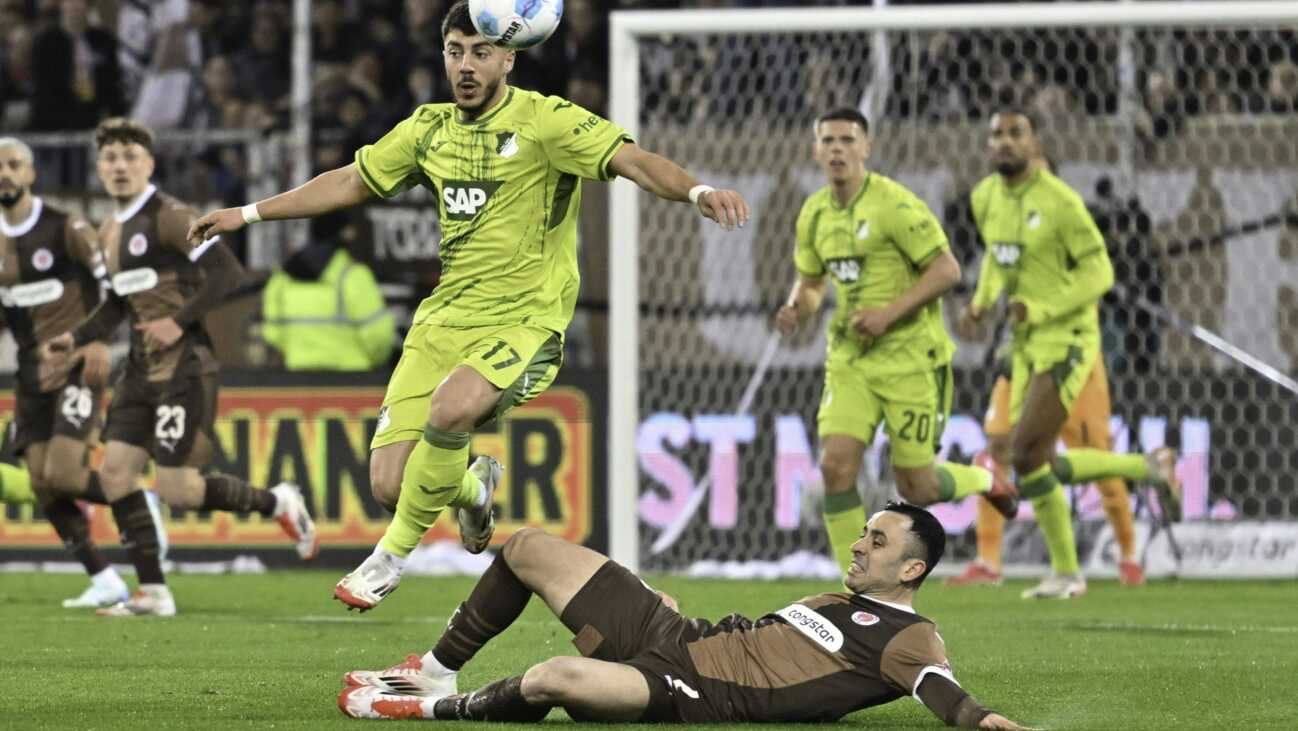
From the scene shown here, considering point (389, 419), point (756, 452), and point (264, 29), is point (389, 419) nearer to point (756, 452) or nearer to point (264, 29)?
point (756, 452)

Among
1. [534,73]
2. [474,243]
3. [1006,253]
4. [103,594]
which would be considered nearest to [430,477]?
[474,243]

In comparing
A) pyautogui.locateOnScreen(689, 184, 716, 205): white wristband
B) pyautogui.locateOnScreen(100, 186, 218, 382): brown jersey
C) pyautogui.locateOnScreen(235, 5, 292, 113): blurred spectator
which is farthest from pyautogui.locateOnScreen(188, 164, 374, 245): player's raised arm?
pyautogui.locateOnScreen(235, 5, 292, 113): blurred spectator

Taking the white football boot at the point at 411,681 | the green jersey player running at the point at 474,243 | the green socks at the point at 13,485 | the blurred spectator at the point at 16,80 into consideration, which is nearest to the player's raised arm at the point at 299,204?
the green jersey player running at the point at 474,243

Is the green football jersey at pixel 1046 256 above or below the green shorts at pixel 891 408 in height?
above

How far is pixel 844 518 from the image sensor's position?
10.2 m

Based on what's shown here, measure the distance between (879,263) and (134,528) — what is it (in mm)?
3824

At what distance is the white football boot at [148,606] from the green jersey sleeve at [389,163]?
11.4 feet

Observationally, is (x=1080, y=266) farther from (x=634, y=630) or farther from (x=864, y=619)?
(x=634, y=630)

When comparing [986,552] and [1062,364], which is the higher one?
[1062,364]

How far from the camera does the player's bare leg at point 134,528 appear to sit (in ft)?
33.5

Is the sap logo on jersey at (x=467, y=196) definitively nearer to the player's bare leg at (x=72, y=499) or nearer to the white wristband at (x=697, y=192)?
the white wristband at (x=697, y=192)

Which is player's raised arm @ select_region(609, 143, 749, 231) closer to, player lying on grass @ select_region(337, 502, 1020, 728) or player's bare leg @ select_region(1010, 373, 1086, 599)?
player lying on grass @ select_region(337, 502, 1020, 728)

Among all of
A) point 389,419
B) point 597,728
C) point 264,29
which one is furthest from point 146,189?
point 264,29

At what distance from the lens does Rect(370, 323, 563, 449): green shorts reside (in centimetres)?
735
